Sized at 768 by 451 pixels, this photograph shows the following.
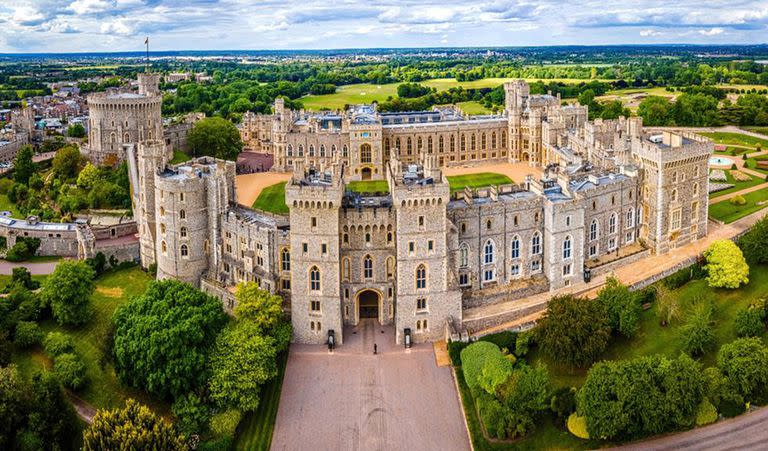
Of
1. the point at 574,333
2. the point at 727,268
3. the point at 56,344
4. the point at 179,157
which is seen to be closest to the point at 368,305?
the point at 574,333

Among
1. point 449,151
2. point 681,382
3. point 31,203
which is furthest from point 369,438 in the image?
point 449,151

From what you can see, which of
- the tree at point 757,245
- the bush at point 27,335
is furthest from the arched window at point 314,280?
the tree at point 757,245

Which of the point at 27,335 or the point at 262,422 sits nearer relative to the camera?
the point at 262,422

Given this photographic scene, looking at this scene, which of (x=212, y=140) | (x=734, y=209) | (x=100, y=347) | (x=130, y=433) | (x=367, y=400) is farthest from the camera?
(x=212, y=140)

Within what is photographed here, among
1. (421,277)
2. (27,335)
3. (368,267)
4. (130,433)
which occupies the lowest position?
(130,433)

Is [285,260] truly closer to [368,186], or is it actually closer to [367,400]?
[367,400]

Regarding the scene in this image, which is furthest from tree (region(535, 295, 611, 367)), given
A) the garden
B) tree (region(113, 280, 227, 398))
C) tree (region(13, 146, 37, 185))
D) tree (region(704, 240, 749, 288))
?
tree (region(13, 146, 37, 185))

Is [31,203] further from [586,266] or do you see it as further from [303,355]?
[586,266]
